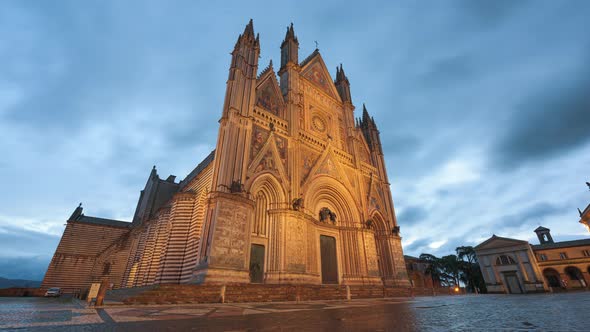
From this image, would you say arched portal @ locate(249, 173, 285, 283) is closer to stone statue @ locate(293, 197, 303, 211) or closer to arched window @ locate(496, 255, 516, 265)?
stone statue @ locate(293, 197, 303, 211)

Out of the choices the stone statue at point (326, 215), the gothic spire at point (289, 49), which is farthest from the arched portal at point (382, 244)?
the gothic spire at point (289, 49)

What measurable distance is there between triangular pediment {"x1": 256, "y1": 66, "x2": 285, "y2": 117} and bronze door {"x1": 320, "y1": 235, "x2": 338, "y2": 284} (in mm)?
10142

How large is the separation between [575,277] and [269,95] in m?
47.4

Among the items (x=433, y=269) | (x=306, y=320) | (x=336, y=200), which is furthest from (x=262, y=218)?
(x=433, y=269)

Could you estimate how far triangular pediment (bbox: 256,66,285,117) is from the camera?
18.7 metres

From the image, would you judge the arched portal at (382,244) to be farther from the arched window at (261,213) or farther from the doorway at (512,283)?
the doorway at (512,283)

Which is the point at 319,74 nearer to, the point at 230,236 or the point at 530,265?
the point at 230,236

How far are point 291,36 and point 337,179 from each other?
1461cm

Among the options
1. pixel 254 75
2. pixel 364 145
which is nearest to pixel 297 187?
pixel 254 75

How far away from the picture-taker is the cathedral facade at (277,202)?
42.4ft

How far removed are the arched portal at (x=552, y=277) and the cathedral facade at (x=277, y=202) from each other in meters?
31.3

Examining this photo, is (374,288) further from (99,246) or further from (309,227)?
(99,246)

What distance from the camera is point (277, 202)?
1579 centimetres

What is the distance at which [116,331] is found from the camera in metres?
2.21
